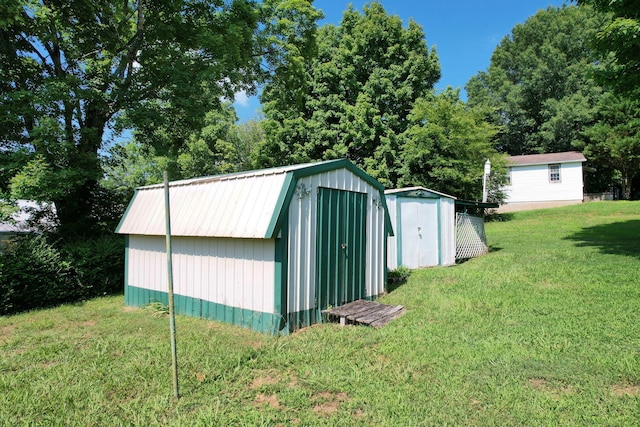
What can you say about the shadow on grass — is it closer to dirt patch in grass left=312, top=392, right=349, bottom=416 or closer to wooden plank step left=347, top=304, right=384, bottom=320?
wooden plank step left=347, top=304, right=384, bottom=320

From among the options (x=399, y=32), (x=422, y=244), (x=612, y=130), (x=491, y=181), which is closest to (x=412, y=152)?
(x=491, y=181)

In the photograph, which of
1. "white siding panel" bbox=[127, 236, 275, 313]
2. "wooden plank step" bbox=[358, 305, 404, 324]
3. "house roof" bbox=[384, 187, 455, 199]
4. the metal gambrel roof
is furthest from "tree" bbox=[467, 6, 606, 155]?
"white siding panel" bbox=[127, 236, 275, 313]

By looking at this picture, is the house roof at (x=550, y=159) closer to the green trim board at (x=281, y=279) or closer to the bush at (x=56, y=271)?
the green trim board at (x=281, y=279)

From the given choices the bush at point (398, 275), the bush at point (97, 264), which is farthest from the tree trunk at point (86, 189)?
the bush at point (398, 275)

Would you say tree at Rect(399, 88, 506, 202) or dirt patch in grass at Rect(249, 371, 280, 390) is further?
tree at Rect(399, 88, 506, 202)

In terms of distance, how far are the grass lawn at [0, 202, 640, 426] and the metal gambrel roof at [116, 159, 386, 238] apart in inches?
55.5

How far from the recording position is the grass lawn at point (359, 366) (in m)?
2.91

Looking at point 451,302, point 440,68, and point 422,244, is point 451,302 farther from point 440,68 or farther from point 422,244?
point 440,68

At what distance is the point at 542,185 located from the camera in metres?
24.9

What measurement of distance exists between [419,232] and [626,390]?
6980 millimetres

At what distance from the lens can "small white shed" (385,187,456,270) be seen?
9547 mm

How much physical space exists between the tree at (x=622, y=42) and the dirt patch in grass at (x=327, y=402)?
9019 mm

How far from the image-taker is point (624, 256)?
356 inches

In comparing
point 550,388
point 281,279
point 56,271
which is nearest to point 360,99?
point 56,271
